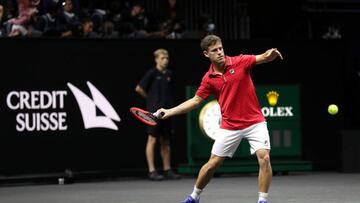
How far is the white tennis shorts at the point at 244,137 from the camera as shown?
9055 mm

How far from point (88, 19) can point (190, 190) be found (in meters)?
4.48

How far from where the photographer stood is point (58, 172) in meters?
13.3

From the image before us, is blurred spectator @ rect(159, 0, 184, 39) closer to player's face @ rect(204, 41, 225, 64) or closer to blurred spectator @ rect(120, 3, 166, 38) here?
blurred spectator @ rect(120, 3, 166, 38)

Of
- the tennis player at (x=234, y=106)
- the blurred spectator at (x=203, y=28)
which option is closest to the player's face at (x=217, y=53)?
the tennis player at (x=234, y=106)

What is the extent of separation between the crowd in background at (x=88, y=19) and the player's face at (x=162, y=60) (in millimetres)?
1602

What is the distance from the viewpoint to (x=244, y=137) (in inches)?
362

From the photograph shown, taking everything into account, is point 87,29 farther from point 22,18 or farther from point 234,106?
point 234,106

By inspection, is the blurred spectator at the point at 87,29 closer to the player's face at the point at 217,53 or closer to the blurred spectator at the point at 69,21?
the blurred spectator at the point at 69,21

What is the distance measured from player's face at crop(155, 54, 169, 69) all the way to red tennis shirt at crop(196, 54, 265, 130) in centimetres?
419

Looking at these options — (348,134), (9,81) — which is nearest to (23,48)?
(9,81)

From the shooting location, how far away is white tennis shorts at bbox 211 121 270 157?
29.7ft

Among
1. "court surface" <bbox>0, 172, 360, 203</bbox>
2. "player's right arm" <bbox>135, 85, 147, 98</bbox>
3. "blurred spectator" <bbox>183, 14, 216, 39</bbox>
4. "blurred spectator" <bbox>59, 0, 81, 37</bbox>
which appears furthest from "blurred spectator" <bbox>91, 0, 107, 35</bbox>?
"court surface" <bbox>0, 172, 360, 203</bbox>

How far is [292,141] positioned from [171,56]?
243 centimetres

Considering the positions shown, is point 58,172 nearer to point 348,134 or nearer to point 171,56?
point 171,56
